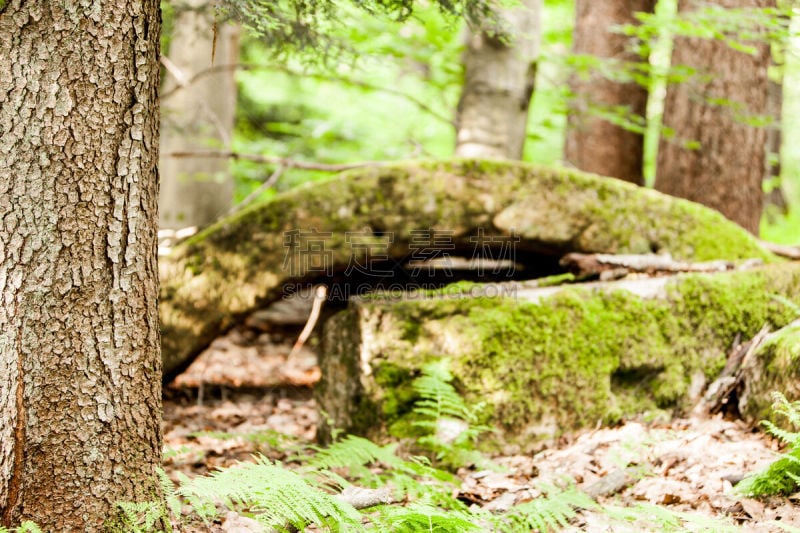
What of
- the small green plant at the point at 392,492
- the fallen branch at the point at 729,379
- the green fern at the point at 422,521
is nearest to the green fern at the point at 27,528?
the small green plant at the point at 392,492

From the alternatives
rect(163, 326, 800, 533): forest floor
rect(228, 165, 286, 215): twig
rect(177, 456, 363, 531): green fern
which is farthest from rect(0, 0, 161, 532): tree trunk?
rect(228, 165, 286, 215): twig

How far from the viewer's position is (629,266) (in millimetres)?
5082

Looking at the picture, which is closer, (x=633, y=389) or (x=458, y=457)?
(x=458, y=457)

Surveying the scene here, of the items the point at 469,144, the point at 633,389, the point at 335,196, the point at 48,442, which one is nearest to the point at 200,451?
the point at 48,442

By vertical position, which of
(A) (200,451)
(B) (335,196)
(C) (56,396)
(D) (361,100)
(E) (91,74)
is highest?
Answer: (D) (361,100)

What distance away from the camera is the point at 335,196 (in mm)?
5039

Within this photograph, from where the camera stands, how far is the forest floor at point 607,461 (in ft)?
9.34

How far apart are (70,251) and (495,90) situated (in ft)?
16.7

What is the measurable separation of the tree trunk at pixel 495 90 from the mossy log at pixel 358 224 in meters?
1.51

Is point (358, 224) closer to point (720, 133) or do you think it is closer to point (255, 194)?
point (255, 194)

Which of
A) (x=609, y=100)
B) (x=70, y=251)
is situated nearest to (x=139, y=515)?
(x=70, y=251)

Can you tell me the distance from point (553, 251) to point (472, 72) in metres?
2.43

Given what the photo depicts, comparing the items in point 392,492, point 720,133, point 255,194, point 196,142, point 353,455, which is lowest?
point 392,492

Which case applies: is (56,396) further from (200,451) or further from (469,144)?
(469,144)
